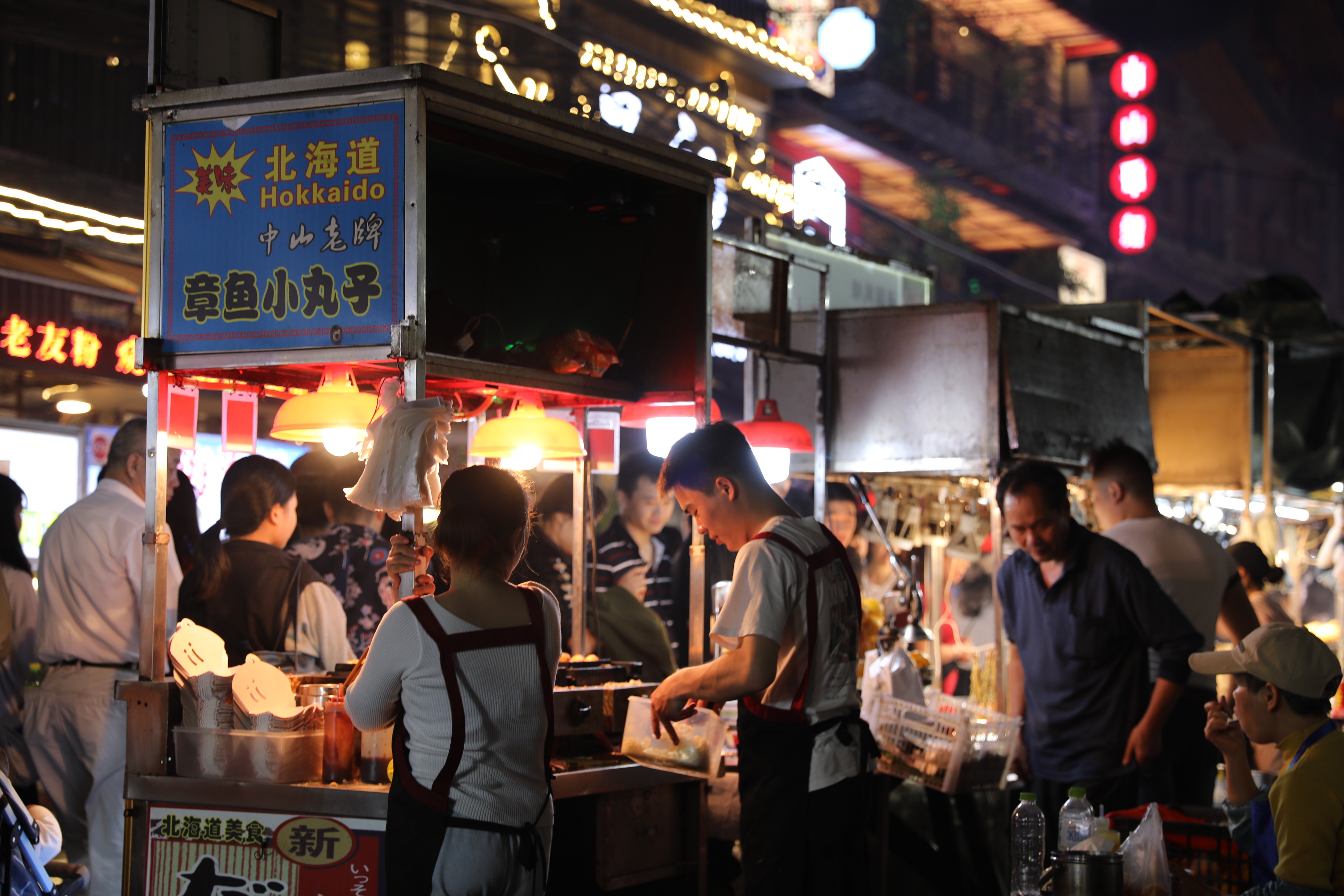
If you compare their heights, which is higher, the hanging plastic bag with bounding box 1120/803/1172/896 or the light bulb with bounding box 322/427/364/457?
the light bulb with bounding box 322/427/364/457

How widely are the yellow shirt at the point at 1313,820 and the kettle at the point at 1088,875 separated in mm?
399

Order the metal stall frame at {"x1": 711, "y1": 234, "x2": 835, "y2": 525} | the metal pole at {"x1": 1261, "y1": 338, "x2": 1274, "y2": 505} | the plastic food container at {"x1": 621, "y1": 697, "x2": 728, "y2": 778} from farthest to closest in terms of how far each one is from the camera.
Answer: the metal pole at {"x1": 1261, "y1": 338, "x2": 1274, "y2": 505}
the metal stall frame at {"x1": 711, "y1": 234, "x2": 835, "y2": 525}
the plastic food container at {"x1": 621, "y1": 697, "x2": 728, "y2": 778}

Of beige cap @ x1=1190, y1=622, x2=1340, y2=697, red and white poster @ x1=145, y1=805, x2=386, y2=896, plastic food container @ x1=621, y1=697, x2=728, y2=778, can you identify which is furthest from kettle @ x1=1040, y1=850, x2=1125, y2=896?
red and white poster @ x1=145, y1=805, x2=386, y2=896

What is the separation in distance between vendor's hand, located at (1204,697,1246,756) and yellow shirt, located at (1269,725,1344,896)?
0.52m

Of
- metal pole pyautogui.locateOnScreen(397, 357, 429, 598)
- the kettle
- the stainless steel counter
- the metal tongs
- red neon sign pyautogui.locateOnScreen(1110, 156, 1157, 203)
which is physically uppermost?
red neon sign pyautogui.locateOnScreen(1110, 156, 1157, 203)

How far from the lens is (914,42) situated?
24.8 meters

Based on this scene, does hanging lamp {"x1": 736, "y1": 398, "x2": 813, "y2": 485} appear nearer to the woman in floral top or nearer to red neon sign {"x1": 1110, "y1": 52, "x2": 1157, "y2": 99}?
the woman in floral top

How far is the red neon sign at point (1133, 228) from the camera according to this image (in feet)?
78.1

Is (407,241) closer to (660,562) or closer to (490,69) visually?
(660,562)

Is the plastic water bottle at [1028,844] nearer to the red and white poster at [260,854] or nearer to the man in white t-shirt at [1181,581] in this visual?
the man in white t-shirt at [1181,581]

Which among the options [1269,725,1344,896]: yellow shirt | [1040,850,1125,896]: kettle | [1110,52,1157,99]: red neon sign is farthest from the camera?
[1110,52,1157,99]: red neon sign

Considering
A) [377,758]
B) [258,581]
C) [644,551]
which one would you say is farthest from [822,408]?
[377,758]

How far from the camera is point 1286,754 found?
10.7 ft

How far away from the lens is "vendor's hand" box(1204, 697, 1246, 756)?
3.57 metres
